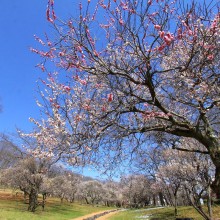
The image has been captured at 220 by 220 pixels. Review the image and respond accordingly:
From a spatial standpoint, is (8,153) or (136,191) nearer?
(8,153)

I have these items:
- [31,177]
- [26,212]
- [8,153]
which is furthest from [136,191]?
[26,212]

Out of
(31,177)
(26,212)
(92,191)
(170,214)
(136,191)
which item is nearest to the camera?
(26,212)

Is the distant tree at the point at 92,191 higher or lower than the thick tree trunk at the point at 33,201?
higher

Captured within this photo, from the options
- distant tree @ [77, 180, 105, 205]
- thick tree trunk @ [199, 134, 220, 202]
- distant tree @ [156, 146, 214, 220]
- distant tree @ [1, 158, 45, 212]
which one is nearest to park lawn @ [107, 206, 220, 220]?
distant tree @ [156, 146, 214, 220]

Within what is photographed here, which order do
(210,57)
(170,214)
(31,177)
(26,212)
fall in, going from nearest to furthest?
(210,57) < (26,212) < (170,214) < (31,177)

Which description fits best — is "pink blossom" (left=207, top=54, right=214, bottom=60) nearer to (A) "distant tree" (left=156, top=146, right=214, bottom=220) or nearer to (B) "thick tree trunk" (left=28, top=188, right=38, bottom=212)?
(A) "distant tree" (left=156, top=146, right=214, bottom=220)

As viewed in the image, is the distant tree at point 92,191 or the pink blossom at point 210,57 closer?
the pink blossom at point 210,57

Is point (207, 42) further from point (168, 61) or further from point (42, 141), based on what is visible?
point (42, 141)

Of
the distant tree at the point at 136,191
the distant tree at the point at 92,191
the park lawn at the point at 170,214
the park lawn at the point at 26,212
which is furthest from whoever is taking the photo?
the distant tree at the point at 92,191

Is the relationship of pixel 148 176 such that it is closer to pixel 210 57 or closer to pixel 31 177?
pixel 31 177

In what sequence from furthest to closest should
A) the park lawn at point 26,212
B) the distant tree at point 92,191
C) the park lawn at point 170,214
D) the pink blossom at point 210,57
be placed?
the distant tree at point 92,191, the park lawn at point 26,212, the park lawn at point 170,214, the pink blossom at point 210,57

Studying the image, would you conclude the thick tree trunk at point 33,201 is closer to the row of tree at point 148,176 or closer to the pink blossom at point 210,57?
the row of tree at point 148,176

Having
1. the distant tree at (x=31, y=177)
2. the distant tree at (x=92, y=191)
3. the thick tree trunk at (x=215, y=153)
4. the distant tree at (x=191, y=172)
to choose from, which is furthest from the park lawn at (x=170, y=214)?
the distant tree at (x=92, y=191)

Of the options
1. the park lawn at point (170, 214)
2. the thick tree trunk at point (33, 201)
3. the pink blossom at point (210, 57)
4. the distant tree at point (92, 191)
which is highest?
the distant tree at point (92, 191)
